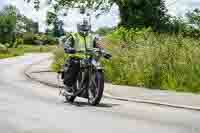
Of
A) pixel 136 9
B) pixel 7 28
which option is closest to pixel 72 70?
pixel 136 9

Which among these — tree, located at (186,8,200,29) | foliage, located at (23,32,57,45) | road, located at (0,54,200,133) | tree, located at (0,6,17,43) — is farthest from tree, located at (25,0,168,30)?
foliage, located at (23,32,57,45)

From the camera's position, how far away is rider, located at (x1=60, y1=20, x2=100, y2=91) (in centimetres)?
1478

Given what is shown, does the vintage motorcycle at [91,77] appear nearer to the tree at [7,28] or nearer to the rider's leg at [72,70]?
the rider's leg at [72,70]

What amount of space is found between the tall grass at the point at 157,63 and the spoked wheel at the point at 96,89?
13.7ft

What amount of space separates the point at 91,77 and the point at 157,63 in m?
6.36

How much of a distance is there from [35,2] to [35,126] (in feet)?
108

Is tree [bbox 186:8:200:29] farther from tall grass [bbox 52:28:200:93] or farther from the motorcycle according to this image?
the motorcycle

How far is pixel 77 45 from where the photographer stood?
14805 millimetres

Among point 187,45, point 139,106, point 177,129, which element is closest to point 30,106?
point 139,106

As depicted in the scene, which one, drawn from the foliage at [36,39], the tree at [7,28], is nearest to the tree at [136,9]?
the tree at [7,28]

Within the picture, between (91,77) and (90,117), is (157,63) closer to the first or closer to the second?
(91,77)

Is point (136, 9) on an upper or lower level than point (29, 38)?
upper

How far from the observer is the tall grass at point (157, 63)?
18.9 m

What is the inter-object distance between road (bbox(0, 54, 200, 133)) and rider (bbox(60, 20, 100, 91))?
0.76 m
